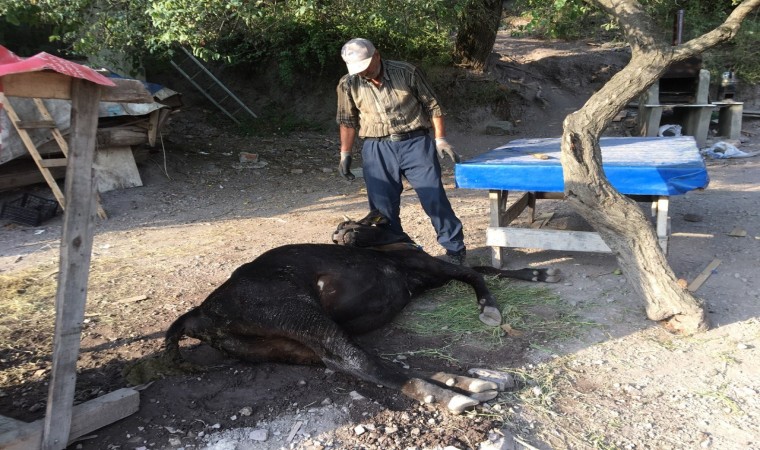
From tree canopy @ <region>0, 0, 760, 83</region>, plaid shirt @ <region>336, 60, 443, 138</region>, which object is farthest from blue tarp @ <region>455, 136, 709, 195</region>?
tree canopy @ <region>0, 0, 760, 83</region>

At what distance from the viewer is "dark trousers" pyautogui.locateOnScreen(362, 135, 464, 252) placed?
454 centimetres

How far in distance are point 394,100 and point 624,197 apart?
1778mm

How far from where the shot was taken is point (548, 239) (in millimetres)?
4465

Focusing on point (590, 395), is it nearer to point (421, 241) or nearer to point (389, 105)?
point (389, 105)

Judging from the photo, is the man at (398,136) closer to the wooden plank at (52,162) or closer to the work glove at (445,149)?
the work glove at (445,149)

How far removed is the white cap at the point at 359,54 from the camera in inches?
166

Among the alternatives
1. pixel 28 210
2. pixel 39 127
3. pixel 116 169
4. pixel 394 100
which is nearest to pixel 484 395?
pixel 394 100

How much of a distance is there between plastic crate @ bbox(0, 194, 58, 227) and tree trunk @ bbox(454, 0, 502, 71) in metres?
7.20

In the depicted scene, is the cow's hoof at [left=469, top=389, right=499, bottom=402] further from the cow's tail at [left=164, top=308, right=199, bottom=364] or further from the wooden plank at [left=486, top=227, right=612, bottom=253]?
the wooden plank at [left=486, top=227, right=612, bottom=253]

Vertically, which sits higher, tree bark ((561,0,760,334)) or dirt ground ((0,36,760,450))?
tree bark ((561,0,760,334))

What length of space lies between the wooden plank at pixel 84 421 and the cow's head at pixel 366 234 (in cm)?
171

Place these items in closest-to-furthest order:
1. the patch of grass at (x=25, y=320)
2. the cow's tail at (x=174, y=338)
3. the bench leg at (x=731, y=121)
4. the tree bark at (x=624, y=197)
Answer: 1. the cow's tail at (x=174, y=338)
2. the patch of grass at (x=25, y=320)
3. the tree bark at (x=624, y=197)
4. the bench leg at (x=731, y=121)

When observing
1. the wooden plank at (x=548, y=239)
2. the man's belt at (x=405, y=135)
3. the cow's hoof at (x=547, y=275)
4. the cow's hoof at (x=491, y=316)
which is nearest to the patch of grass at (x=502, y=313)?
the cow's hoof at (x=491, y=316)

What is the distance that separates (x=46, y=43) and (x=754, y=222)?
420 inches
